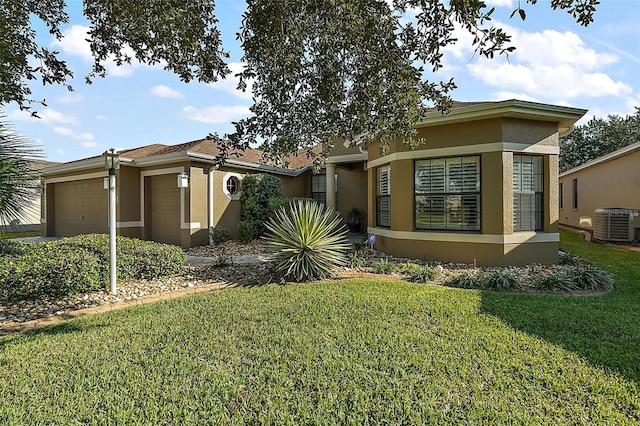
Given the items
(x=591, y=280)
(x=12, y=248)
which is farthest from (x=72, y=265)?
(x=591, y=280)

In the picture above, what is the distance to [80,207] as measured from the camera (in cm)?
1592

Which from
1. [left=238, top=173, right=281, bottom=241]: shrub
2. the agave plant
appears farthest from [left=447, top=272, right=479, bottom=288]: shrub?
[left=238, top=173, right=281, bottom=241]: shrub

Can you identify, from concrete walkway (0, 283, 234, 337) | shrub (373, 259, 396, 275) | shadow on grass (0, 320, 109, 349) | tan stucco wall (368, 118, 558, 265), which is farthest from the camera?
tan stucco wall (368, 118, 558, 265)

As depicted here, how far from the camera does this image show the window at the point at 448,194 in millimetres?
9062

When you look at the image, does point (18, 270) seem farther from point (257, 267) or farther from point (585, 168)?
point (585, 168)

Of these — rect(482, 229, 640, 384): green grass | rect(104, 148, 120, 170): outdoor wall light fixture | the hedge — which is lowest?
rect(482, 229, 640, 384): green grass

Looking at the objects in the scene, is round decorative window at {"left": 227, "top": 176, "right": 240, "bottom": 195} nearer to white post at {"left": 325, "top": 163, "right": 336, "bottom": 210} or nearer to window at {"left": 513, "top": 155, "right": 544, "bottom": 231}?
white post at {"left": 325, "top": 163, "right": 336, "bottom": 210}

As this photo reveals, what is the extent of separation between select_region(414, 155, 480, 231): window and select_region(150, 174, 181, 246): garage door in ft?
29.3

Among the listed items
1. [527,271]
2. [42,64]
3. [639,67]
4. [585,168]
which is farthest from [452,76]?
[585,168]

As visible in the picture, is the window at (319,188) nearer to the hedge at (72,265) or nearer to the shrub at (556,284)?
the hedge at (72,265)

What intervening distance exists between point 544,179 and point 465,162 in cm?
214

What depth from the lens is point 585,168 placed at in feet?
60.0

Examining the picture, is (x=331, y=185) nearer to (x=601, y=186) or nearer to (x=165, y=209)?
(x=165, y=209)

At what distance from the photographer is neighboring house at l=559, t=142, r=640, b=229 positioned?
14.2m
